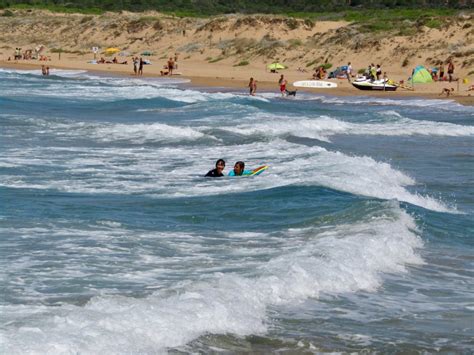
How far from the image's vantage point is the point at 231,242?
14297 millimetres

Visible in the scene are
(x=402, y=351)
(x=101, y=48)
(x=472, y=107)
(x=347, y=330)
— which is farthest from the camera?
(x=101, y=48)

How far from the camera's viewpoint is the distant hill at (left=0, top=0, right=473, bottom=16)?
89.4 m

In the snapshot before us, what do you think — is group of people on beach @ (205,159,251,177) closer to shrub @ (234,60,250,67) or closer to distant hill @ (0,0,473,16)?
shrub @ (234,60,250,67)

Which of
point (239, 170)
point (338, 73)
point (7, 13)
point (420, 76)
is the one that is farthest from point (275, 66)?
point (7, 13)

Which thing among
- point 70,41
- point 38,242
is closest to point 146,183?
point 38,242

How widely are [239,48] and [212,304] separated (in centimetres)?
5540

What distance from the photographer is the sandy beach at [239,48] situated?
52312 mm

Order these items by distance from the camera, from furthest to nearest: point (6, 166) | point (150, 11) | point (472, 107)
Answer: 1. point (150, 11)
2. point (472, 107)
3. point (6, 166)

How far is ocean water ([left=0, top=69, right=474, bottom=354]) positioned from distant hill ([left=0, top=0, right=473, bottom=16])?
193ft

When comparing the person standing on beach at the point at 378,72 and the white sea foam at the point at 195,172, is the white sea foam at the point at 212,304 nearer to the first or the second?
the white sea foam at the point at 195,172

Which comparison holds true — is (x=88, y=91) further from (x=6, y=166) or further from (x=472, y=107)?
(x=6, y=166)

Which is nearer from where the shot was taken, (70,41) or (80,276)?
(80,276)

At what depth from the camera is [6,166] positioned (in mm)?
21562

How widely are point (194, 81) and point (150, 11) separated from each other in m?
42.2
